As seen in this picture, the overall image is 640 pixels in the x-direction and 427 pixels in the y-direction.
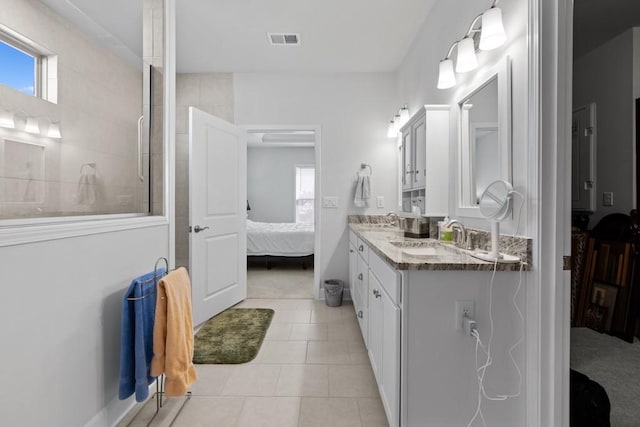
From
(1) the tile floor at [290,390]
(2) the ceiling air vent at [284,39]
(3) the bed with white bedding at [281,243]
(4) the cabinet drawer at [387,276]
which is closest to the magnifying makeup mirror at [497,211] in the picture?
(4) the cabinet drawer at [387,276]

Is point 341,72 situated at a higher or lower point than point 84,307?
higher

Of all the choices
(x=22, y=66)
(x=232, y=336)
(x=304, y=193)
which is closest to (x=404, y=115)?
(x=232, y=336)

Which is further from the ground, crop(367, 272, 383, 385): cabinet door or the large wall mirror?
the large wall mirror

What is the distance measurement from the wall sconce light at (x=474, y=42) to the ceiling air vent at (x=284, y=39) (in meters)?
1.52

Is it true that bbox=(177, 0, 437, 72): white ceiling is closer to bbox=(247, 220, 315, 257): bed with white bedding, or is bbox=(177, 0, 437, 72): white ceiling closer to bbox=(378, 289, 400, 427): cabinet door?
bbox=(378, 289, 400, 427): cabinet door

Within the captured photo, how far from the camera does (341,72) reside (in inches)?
147

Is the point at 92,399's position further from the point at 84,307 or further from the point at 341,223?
the point at 341,223

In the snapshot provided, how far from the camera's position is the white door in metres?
2.99

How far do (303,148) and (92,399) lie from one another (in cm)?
709

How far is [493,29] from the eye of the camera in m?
1.50

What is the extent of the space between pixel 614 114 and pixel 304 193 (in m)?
6.11

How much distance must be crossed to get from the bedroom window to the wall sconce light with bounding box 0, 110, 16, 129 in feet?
23.0

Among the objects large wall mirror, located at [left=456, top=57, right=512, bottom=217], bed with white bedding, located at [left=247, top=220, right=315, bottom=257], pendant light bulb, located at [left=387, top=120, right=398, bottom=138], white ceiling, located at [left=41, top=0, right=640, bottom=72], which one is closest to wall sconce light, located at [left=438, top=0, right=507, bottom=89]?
large wall mirror, located at [left=456, top=57, right=512, bottom=217]

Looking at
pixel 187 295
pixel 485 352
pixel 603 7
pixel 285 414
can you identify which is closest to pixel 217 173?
pixel 187 295
